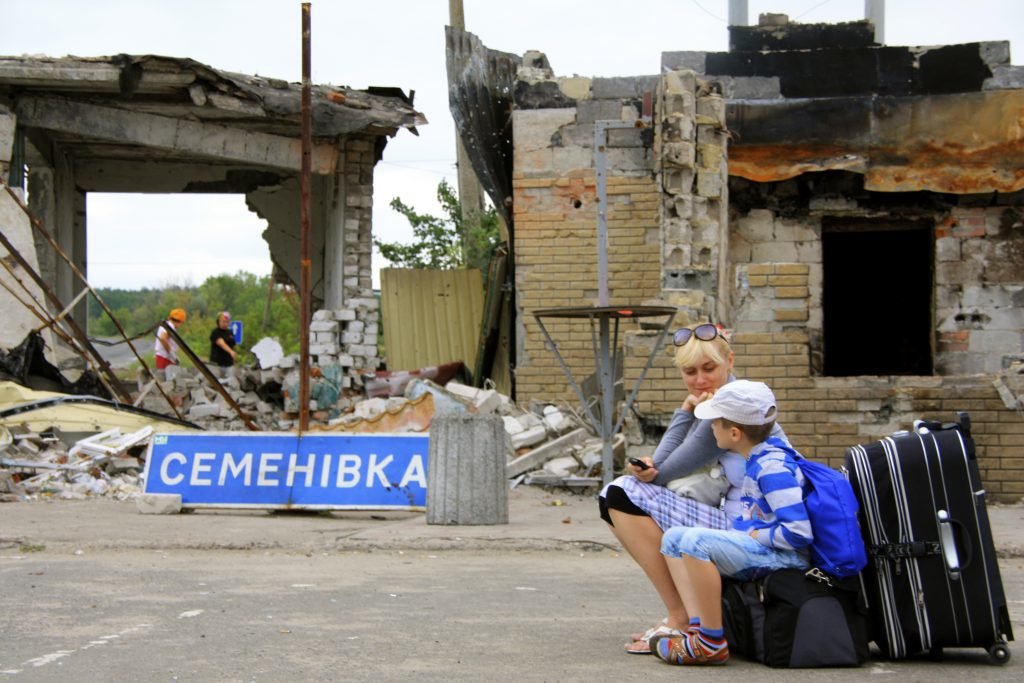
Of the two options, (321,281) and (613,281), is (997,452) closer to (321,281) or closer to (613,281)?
(613,281)

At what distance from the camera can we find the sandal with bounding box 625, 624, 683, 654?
4594 mm

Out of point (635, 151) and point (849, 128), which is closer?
point (849, 128)

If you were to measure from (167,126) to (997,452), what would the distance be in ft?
34.7

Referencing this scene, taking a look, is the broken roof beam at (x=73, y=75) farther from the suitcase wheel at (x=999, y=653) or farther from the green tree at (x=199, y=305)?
the green tree at (x=199, y=305)

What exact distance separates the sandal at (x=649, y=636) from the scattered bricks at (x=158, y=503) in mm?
5653

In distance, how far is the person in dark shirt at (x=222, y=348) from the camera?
19125 mm

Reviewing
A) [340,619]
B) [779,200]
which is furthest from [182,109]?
[340,619]

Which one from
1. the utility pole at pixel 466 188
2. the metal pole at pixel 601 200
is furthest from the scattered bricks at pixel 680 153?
the utility pole at pixel 466 188

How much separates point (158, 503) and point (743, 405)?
6217mm

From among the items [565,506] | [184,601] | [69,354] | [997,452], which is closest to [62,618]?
[184,601]

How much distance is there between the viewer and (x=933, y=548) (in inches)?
174

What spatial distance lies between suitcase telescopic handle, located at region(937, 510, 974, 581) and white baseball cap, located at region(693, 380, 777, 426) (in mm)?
637

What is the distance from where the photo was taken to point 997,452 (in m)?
11.4

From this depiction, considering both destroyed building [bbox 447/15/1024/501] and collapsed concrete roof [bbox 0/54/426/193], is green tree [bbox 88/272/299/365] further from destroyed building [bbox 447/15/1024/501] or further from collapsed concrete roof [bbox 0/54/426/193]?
destroyed building [bbox 447/15/1024/501]
